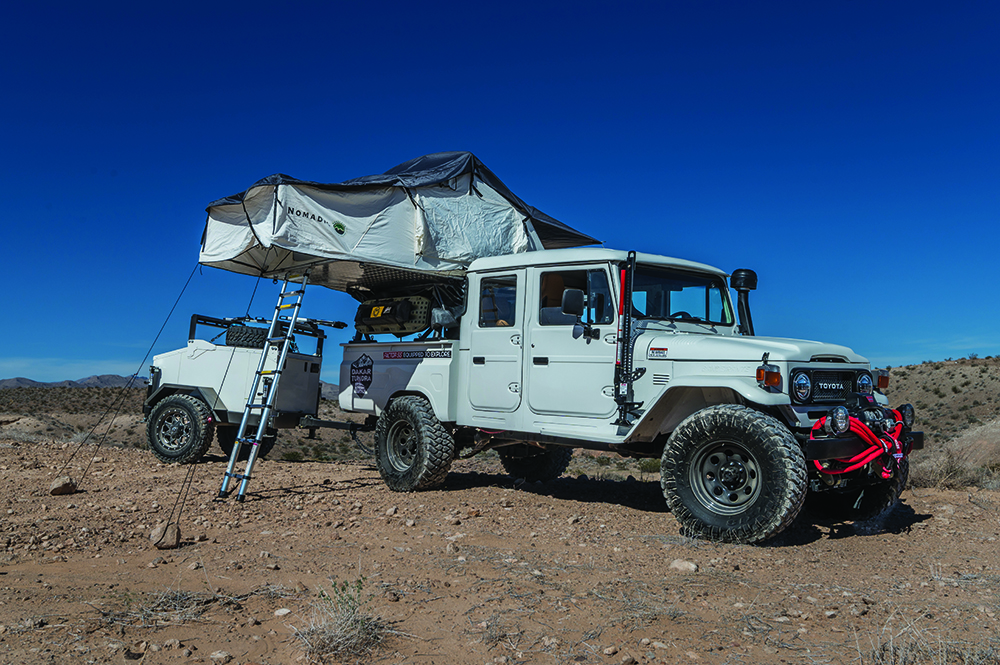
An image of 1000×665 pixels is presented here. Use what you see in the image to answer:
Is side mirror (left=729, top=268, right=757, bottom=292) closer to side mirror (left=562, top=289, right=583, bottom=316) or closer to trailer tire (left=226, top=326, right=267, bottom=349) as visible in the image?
side mirror (left=562, top=289, right=583, bottom=316)

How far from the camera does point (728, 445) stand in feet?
20.0

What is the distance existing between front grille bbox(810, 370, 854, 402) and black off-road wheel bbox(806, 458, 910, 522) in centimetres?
80

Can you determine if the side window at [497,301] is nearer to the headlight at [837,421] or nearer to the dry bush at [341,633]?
the headlight at [837,421]

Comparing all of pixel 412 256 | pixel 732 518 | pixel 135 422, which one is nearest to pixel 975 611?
pixel 732 518

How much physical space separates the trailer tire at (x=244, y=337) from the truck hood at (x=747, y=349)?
7232 millimetres

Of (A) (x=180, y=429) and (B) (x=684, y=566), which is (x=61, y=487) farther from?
(B) (x=684, y=566)

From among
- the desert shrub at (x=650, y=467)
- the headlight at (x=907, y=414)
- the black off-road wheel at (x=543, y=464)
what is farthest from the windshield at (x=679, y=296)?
the desert shrub at (x=650, y=467)

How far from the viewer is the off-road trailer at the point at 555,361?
6039mm

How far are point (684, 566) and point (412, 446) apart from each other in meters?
4.54

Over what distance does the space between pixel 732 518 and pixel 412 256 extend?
15.5 feet

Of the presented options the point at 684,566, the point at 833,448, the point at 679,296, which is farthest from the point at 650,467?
the point at 684,566

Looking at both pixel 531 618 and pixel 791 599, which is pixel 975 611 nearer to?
pixel 791 599

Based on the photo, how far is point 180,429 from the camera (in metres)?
11.7

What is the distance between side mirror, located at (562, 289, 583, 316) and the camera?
689cm
